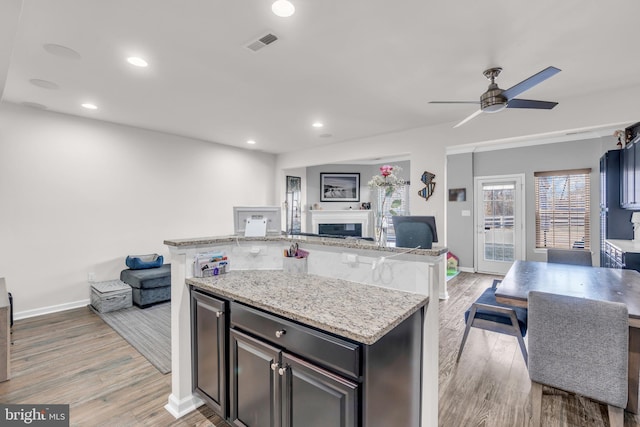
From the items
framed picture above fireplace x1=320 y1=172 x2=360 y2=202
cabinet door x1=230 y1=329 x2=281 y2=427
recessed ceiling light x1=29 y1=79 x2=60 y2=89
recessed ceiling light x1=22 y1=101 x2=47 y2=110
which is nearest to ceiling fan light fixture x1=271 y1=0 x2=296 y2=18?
cabinet door x1=230 y1=329 x2=281 y2=427

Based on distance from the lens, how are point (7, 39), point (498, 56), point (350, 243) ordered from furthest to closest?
1. point (498, 56)
2. point (7, 39)
3. point (350, 243)

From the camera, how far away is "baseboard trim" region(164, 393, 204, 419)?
1966 millimetres

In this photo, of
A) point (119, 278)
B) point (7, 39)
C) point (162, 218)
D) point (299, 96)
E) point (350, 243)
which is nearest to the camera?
point (350, 243)

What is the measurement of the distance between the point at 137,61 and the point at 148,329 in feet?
9.03

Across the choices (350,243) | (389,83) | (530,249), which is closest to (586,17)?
(389,83)

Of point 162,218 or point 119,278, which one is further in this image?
point 162,218

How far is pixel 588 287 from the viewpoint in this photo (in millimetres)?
2330

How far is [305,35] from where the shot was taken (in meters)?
2.12

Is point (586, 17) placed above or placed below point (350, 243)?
above

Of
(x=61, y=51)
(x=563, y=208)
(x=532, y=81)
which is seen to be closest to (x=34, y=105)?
(x=61, y=51)

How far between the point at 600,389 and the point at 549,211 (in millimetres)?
4523

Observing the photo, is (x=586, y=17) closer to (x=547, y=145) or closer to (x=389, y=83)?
(x=389, y=83)

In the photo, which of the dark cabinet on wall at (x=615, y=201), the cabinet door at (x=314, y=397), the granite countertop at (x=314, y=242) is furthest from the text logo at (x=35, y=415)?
the dark cabinet on wall at (x=615, y=201)

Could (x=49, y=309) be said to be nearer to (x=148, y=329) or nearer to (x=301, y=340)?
(x=148, y=329)
